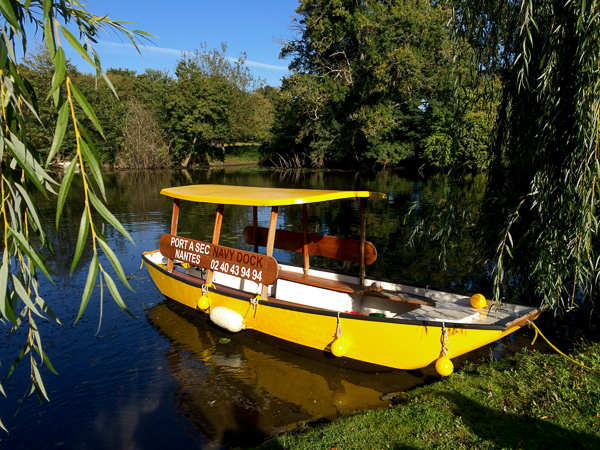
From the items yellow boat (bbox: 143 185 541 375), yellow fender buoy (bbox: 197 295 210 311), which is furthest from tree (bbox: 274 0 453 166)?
yellow fender buoy (bbox: 197 295 210 311)

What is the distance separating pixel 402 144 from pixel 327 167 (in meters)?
10.6

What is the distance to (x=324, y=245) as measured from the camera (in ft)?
30.1

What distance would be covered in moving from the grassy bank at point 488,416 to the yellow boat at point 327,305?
516 millimetres

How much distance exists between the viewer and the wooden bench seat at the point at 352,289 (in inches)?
294

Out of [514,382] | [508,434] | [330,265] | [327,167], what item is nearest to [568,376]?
[514,382]

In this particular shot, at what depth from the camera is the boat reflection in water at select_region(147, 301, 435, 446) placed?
18.2ft

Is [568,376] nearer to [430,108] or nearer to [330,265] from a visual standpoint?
[330,265]

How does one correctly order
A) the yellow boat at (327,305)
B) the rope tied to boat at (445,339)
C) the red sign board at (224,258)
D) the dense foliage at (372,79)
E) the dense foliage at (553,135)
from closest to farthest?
the dense foliage at (553,135)
the rope tied to boat at (445,339)
the yellow boat at (327,305)
the red sign board at (224,258)
the dense foliage at (372,79)

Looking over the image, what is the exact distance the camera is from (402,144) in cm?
4144

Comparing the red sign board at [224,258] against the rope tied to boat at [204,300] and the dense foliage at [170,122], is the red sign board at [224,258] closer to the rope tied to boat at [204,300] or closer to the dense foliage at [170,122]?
the rope tied to boat at [204,300]

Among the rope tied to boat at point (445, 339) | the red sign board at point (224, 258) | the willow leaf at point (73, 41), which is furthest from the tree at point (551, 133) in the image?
the willow leaf at point (73, 41)

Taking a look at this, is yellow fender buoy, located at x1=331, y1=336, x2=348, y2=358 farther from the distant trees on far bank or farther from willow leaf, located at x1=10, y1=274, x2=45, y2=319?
the distant trees on far bank

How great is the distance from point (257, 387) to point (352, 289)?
240 centimetres

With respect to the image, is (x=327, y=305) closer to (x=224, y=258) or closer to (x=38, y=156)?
(x=224, y=258)
